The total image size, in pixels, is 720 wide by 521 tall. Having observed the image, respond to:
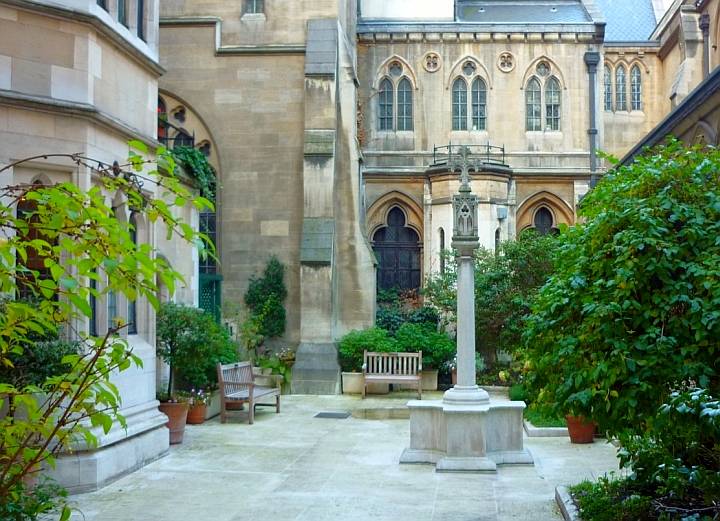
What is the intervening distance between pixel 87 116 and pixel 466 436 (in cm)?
589

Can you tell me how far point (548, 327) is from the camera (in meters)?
7.36

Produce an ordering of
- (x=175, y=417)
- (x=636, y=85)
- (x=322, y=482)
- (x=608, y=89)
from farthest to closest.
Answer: (x=636, y=85)
(x=608, y=89)
(x=175, y=417)
(x=322, y=482)

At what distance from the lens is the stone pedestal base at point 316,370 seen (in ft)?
64.1

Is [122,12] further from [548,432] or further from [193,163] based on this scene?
[548,432]

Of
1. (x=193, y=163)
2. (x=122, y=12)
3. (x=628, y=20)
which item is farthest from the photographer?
(x=628, y=20)

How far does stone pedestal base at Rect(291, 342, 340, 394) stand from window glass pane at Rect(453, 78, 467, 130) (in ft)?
51.4

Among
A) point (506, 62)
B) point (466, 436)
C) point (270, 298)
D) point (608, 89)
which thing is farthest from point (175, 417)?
point (608, 89)

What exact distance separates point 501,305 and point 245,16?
30.7 ft

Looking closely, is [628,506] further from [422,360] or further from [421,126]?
[421,126]

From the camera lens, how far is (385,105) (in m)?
33.2

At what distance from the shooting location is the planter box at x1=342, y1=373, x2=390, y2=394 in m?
19.6

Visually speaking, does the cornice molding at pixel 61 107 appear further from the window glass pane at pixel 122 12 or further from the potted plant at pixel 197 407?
the potted plant at pixel 197 407

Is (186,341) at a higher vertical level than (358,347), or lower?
higher

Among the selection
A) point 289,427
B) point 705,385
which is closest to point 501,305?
point 289,427
